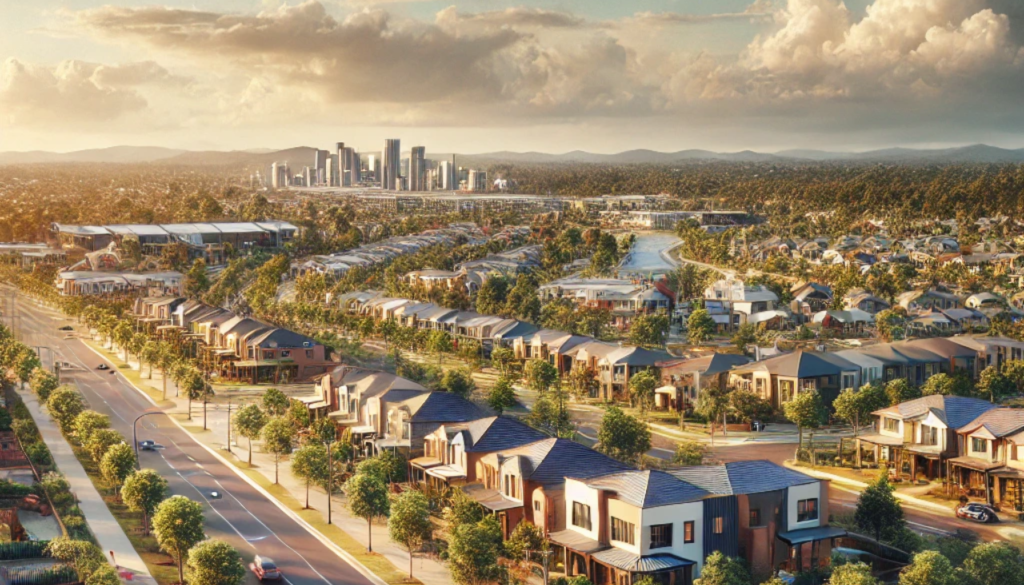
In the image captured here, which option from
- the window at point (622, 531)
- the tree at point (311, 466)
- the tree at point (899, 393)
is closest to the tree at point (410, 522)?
the window at point (622, 531)

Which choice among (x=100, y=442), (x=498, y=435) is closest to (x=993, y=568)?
(x=498, y=435)

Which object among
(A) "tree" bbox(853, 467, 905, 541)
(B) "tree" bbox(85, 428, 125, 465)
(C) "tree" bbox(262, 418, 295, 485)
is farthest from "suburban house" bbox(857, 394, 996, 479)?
(B) "tree" bbox(85, 428, 125, 465)

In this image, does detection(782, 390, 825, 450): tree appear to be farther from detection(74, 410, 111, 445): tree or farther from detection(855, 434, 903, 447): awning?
detection(74, 410, 111, 445): tree

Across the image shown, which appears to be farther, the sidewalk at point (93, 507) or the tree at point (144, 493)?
the tree at point (144, 493)

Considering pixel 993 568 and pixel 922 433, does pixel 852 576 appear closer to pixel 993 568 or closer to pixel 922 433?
pixel 993 568

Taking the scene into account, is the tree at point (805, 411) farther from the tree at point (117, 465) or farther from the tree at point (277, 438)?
the tree at point (117, 465)

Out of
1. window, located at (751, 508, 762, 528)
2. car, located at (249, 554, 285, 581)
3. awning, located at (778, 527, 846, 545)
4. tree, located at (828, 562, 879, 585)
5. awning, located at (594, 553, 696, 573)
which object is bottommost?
car, located at (249, 554, 285, 581)

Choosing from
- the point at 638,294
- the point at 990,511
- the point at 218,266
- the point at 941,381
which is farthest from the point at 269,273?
the point at 990,511

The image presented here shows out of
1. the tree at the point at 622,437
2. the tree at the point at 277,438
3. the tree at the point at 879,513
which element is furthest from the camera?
the tree at the point at 277,438
